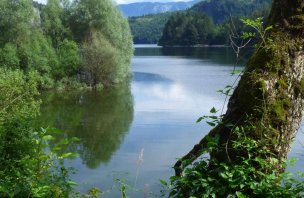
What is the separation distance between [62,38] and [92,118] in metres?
21.1

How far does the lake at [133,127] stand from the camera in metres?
15.1

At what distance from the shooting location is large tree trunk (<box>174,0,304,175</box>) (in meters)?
3.04

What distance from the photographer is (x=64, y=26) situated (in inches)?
1778

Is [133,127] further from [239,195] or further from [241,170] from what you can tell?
[239,195]

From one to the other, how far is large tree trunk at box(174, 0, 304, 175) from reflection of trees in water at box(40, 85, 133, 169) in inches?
458

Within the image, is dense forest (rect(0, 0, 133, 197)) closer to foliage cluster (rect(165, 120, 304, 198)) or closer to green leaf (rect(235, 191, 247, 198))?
foliage cluster (rect(165, 120, 304, 198))

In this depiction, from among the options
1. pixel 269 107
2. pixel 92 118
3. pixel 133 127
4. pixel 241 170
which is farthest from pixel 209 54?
pixel 241 170

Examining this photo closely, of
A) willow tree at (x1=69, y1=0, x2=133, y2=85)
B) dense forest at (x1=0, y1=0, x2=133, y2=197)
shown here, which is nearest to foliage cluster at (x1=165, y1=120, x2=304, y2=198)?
dense forest at (x1=0, y1=0, x2=133, y2=197)

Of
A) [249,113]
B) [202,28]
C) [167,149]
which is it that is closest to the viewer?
[249,113]

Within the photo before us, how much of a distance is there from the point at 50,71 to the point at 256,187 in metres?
38.4

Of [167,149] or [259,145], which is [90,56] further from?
[259,145]

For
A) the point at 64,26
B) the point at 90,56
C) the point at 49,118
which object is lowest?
the point at 49,118

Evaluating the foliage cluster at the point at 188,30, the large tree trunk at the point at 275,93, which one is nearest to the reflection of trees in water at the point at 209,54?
the foliage cluster at the point at 188,30

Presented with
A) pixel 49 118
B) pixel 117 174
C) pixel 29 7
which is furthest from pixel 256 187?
pixel 29 7
